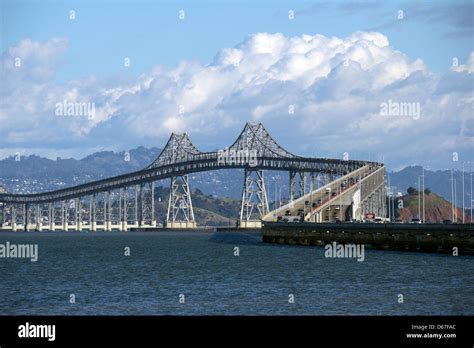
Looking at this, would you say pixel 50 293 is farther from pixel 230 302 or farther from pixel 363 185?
pixel 363 185

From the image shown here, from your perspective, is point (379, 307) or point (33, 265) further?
point (33, 265)
